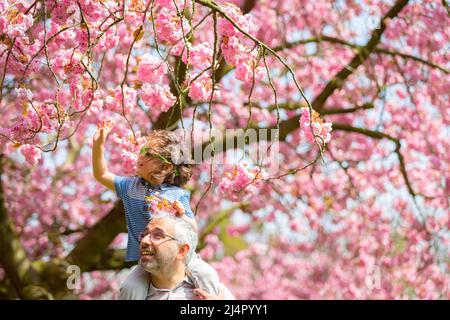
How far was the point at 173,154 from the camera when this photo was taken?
3150 mm

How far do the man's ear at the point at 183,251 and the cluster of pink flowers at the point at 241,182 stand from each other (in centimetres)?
81

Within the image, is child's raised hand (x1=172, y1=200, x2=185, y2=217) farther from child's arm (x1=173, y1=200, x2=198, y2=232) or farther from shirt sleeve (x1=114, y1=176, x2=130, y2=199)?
shirt sleeve (x1=114, y1=176, x2=130, y2=199)

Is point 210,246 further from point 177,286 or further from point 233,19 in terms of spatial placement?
point 177,286

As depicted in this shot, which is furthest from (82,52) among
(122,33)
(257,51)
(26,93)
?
(122,33)

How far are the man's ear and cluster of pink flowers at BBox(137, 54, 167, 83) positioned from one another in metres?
1.23

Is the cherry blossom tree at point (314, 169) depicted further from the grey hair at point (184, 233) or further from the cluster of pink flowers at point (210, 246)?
the grey hair at point (184, 233)

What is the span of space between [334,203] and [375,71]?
4.59 feet

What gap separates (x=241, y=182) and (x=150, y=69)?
0.71 m

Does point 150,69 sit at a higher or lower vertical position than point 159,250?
higher

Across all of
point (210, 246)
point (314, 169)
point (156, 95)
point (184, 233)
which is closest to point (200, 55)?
point (156, 95)

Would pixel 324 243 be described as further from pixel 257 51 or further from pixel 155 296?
pixel 155 296

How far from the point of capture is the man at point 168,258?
266 centimetres

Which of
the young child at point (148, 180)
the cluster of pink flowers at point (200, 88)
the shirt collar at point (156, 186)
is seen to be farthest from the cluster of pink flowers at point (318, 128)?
the shirt collar at point (156, 186)
